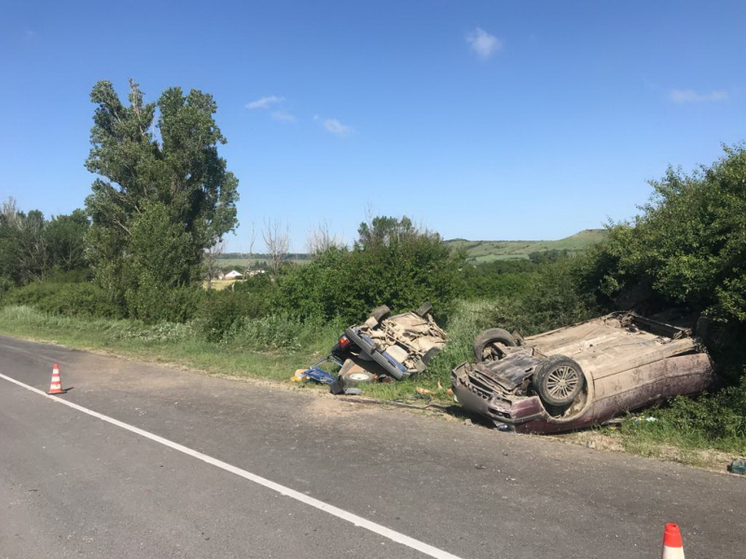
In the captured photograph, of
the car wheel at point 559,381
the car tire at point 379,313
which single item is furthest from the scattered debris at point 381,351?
the car wheel at point 559,381

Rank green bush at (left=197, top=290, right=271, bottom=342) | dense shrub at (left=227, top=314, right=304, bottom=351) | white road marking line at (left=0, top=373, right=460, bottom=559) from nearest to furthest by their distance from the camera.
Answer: white road marking line at (left=0, top=373, right=460, bottom=559)
dense shrub at (left=227, top=314, right=304, bottom=351)
green bush at (left=197, top=290, right=271, bottom=342)

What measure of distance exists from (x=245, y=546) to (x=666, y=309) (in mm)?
8343

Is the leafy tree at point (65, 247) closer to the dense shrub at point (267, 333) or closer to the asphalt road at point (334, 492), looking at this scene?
the dense shrub at point (267, 333)

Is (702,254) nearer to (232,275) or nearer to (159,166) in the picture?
(159,166)

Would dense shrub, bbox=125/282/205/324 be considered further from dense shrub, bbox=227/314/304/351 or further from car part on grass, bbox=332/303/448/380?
car part on grass, bbox=332/303/448/380

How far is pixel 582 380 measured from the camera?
701cm

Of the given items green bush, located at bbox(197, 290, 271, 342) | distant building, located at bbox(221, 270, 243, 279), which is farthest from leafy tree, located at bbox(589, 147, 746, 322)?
distant building, located at bbox(221, 270, 243, 279)

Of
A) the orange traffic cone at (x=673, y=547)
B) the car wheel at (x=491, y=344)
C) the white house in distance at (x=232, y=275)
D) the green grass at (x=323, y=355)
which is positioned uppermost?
the white house in distance at (x=232, y=275)

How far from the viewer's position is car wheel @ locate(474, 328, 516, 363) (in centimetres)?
870

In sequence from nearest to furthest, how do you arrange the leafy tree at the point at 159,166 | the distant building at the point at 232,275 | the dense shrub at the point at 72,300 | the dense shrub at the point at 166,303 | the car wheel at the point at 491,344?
1. the car wheel at the point at 491,344
2. the dense shrub at the point at 166,303
3. the dense shrub at the point at 72,300
4. the leafy tree at the point at 159,166
5. the distant building at the point at 232,275

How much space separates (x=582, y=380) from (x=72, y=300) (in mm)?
29072

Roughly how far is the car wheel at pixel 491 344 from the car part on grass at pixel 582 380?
0.54 meters

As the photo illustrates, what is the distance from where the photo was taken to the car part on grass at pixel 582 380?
6.98 meters

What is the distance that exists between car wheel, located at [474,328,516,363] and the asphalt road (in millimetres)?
1469
